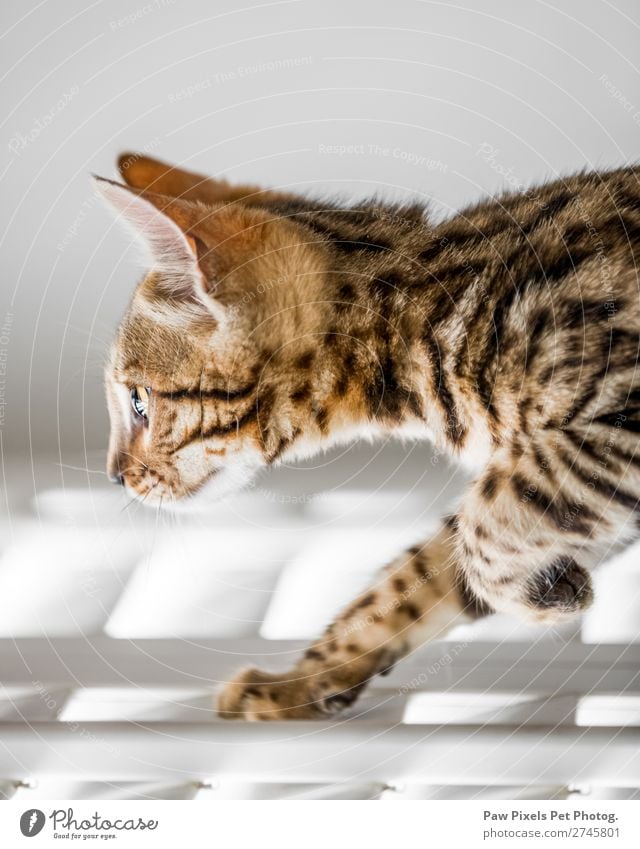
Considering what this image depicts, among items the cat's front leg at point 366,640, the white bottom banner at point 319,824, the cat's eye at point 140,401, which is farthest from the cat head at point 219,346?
the white bottom banner at point 319,824

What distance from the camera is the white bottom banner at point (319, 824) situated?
889 millimetres

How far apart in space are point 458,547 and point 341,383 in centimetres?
20

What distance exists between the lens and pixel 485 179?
96 centimetres

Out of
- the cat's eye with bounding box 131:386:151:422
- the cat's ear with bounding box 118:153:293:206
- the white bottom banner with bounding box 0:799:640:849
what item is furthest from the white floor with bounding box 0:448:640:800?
the cat's ear with bounding box 118:153:293:206

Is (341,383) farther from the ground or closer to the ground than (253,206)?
closer to the ground

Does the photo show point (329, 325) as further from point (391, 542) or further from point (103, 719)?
point (103, 719)

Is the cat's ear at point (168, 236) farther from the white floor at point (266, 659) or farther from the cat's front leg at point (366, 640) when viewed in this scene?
the cat's front leg at point (366, 640)

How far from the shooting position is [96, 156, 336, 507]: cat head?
0.85 metres

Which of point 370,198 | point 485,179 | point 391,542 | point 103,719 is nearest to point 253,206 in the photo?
point 370,198

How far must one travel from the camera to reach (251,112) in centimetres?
97

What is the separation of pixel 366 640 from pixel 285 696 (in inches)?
3.9

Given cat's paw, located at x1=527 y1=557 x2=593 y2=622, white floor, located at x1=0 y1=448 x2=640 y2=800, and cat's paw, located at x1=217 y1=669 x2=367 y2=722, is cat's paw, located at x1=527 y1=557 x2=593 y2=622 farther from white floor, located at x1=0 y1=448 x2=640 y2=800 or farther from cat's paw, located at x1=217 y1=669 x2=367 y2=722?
cat's paw, located at x1=217 y1=669 x2=367 y2=722

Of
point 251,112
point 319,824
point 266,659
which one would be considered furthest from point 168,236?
point 319,824

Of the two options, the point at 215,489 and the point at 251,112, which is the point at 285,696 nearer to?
the point at 215,489
